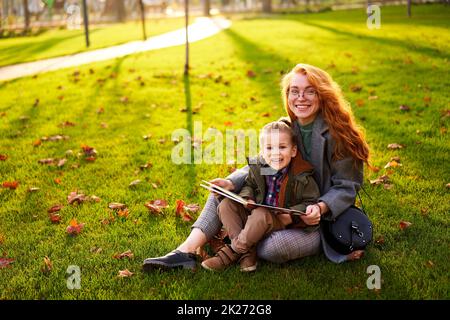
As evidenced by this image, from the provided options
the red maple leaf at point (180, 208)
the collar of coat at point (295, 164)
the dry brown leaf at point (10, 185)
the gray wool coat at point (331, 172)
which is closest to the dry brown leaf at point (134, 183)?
the red maple leaf at point (180, 208)

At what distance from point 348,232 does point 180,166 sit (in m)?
2.73

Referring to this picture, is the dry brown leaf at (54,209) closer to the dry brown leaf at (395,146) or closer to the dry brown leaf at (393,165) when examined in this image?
the dry brown leaf at (393,165)

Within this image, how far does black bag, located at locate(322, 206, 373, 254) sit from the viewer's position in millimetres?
3795

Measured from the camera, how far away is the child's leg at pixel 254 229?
368 cm

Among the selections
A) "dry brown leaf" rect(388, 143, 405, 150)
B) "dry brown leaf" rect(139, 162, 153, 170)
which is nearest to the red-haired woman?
"dry brown leaf" rect(139, 162, 153, 170)

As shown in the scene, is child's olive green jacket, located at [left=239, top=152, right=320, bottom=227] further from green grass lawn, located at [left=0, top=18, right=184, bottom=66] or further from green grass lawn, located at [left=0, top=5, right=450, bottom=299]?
green grass lawn, located at [left=0, top=18, right=184, bottom=66]

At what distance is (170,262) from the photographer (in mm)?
3771

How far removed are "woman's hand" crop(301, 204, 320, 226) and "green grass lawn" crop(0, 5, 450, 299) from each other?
0.34 meters

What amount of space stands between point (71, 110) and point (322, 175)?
5.69 m

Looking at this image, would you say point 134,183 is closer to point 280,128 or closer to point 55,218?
point 55,218

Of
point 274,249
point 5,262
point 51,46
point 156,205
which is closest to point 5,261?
point 5,262

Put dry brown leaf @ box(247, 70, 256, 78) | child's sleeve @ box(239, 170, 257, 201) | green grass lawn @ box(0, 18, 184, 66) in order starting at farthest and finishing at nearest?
green grass lawn @ box(0, 18, 184, 66) → dry brown leaf @ box(247, 70, 256, 78) → child's sleeve @ box(239, 170, 257, 201)

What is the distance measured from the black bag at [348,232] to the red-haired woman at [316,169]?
56mm
